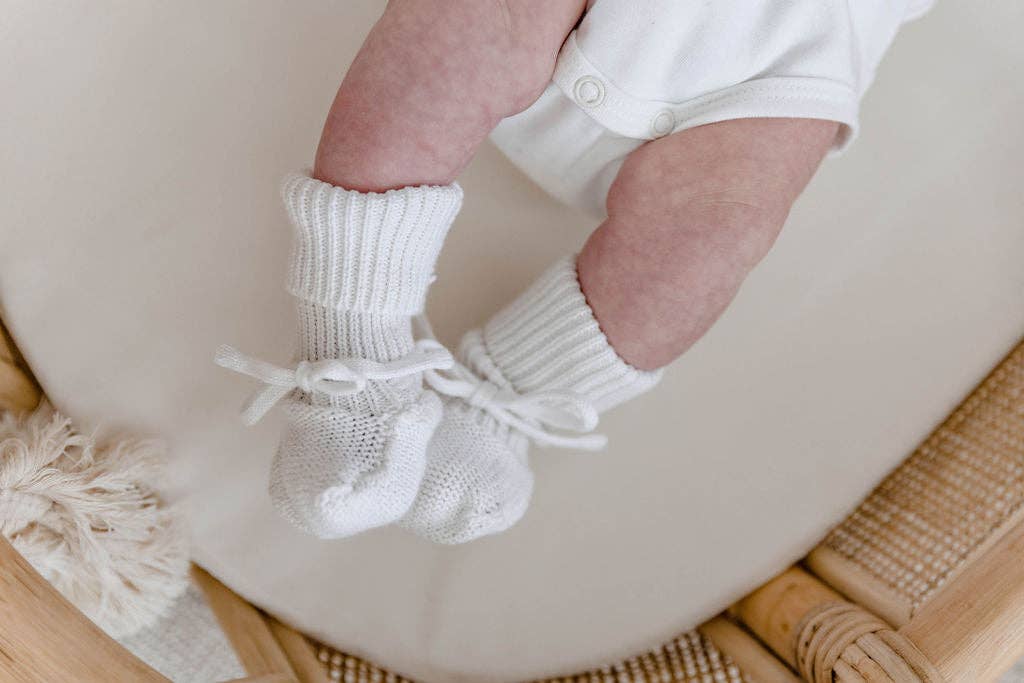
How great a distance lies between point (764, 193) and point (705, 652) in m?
0.44

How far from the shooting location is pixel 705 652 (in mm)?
878

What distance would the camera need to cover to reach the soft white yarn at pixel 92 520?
2.36ft

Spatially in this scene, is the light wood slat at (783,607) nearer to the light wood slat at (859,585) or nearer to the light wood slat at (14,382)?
the light wood slat at (859,585)

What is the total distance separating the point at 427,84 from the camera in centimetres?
63

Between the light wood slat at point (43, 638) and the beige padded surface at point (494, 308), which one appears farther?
the beige padded surface at point (494, 308)

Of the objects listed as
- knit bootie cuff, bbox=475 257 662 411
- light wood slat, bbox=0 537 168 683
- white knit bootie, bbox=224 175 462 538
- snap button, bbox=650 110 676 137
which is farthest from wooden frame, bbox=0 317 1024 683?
snap button, bbox=650 110 676 137

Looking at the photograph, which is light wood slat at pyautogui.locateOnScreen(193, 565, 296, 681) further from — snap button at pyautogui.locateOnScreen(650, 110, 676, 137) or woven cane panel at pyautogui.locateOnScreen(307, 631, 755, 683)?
snap button at pyautogui.locateOnScreen(650, 110, 676, 137)

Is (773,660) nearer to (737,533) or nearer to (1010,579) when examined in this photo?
(737,533)

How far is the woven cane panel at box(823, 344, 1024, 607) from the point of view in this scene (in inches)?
30.6

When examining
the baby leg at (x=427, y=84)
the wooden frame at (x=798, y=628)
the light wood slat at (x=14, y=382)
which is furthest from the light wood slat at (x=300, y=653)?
the baby leg at (x=427, y=84)

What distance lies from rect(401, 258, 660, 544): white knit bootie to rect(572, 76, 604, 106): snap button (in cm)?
13

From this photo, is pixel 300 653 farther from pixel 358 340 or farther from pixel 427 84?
pixel 427 84

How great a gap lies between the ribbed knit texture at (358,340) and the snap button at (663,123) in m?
0.15

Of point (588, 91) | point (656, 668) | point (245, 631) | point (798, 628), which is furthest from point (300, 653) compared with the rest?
point (588, 91)
